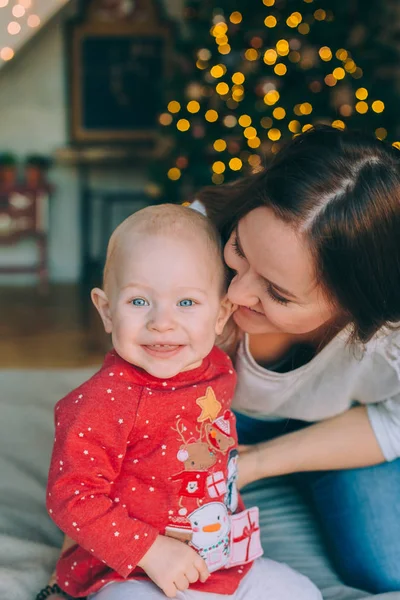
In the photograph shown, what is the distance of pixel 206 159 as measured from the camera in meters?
3.60

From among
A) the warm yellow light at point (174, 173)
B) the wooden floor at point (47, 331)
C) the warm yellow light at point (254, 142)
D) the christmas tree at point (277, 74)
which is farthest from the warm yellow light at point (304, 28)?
the wooden floor at point (47, 331)

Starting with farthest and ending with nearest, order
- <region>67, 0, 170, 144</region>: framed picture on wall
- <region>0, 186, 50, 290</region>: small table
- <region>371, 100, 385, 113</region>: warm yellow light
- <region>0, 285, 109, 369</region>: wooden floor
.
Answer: <region>67, 0, 170, 144</region>: framed picture on wall < <region>0, 186, 50, 290</region>: small table < <region>371, 100, 385, 113</region>: warm yellow light < <region>0, 285, 109, 369</region>: wooden floor

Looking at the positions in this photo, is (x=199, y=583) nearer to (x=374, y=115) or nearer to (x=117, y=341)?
(x=117, y=341)

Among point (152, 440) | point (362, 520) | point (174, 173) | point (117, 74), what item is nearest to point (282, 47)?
point (174, 173)

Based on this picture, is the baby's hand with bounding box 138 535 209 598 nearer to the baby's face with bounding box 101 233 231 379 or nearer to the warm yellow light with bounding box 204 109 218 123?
the baby's face with bounding box 101 233 231 379

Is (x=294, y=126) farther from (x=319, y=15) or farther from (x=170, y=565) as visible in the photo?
(x=170, y=565)

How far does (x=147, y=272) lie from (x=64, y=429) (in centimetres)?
26

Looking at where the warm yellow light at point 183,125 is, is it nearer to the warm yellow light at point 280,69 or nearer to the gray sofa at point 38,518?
the warm yellow light at point 280,69

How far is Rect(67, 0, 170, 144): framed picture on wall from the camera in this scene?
185 inches

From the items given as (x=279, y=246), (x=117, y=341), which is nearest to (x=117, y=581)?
(x=117, y=341)

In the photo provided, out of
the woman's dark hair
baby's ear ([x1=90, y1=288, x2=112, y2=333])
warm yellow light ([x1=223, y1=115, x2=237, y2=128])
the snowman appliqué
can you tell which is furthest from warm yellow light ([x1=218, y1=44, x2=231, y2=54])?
the snowman appliqué

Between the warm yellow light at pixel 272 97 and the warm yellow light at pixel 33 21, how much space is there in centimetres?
138

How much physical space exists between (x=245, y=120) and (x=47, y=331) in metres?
1.61

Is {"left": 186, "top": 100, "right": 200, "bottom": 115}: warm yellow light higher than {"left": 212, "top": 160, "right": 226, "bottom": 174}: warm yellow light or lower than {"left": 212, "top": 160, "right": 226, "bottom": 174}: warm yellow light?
higher
